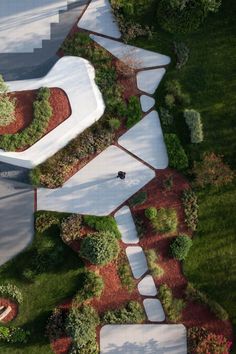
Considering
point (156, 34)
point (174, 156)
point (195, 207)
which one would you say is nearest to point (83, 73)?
point (156, 34)

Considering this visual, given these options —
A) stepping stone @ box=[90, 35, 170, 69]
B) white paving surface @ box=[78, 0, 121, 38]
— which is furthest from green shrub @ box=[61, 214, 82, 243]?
white paving surface @ box=[78, 0, 121, 38]

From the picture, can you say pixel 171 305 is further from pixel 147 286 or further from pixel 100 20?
pixel 100 20

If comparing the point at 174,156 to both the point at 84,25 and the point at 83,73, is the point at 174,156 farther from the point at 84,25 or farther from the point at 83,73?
the point at 84,25

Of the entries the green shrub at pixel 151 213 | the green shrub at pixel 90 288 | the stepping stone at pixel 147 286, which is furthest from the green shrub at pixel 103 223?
the stepping stone at pixel 147 286

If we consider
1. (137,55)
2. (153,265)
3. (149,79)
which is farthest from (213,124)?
(153,265)

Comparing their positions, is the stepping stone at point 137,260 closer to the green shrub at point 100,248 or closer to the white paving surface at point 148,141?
the green shrub at point 100,248

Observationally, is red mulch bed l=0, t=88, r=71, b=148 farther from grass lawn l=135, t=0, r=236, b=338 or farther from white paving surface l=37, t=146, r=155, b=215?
grass lawn l=135, t=0, r=236, b=338

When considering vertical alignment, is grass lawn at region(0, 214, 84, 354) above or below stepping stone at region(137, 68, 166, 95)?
below
